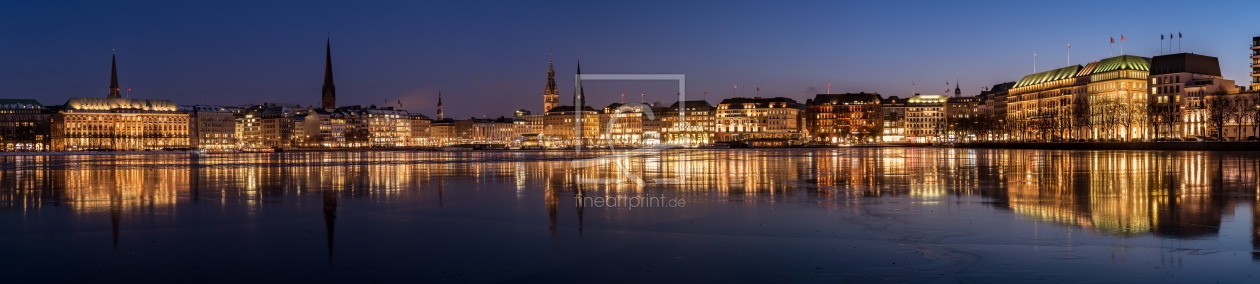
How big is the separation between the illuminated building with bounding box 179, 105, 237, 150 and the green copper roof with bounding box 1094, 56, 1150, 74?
573 ft

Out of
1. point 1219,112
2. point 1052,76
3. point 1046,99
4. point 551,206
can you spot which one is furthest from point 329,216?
point 1052,76

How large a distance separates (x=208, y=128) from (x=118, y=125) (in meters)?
24.6

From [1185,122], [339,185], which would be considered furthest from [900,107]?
[339,185]

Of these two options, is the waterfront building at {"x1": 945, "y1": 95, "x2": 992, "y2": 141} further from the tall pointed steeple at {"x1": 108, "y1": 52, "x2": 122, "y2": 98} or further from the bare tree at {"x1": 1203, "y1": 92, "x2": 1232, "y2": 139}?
the tall pointed steeple at {"x1": 108, "y1": 52, "x2": 122, "y2": 98}

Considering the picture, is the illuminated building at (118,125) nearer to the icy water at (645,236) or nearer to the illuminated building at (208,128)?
the illuminated building at (208,128)

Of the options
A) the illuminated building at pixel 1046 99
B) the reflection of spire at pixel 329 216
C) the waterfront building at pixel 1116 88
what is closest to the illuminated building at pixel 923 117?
the illuminated building at pixel 1046 99

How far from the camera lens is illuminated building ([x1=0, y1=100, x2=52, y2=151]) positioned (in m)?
150

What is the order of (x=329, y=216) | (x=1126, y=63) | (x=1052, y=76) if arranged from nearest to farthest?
(x=329, y=216), (x=1126, y=63), (x=1052, y=76)

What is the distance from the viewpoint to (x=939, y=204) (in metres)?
16.7

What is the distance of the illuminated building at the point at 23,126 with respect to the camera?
149625 millimetres

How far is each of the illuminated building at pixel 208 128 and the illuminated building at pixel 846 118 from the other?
442ft

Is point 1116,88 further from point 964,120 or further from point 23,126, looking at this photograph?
point 23,126

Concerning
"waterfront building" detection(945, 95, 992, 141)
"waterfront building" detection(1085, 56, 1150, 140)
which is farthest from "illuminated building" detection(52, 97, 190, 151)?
"waterfront building" detection(1085, 56, 1150, 140)

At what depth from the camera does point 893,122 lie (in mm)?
196125
